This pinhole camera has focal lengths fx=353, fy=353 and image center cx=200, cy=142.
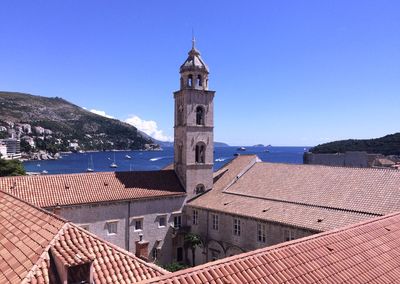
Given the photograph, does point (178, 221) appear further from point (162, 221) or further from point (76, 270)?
point (76, 270)

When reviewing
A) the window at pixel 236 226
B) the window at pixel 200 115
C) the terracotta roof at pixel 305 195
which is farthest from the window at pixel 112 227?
the window at pixel 200 115

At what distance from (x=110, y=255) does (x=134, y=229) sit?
21.0m

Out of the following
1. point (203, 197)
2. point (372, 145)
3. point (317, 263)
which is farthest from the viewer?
point (372, 145)

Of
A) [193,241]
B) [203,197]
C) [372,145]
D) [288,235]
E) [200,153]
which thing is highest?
[372,145]

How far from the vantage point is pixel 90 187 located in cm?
3106

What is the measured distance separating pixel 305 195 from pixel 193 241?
36.9 ft

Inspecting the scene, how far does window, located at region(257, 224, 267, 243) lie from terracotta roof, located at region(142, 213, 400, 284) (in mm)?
13183

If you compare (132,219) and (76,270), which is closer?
(76,270)

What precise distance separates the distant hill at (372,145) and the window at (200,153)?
122193 mm

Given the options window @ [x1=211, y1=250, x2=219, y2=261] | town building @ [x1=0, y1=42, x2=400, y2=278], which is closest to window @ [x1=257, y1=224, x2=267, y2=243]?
town building @ [x1=0, y1=42, x2=400, y2=278]

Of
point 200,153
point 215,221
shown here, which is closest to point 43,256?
point 215,221

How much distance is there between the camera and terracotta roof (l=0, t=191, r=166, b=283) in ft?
31.9

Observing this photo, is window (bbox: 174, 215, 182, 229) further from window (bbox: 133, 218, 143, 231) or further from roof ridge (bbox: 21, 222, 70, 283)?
roof ridge (bbox: 21, 222, 70, 283)

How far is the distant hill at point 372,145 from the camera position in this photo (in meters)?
139
